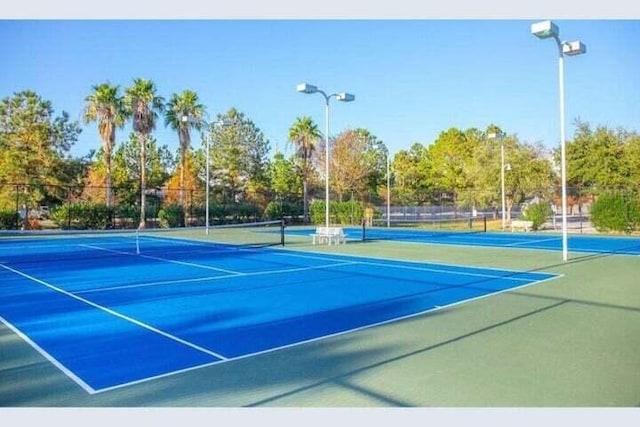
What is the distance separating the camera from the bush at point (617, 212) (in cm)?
2191

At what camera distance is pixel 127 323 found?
625cm

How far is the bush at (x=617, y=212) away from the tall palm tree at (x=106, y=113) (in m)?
25.8

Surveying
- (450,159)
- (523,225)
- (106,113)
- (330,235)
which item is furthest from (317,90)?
(450,159)

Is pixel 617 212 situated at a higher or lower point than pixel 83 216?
higher

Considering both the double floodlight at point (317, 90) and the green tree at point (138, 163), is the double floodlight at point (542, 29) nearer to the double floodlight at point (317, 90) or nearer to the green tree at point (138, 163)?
the double floodlight at point (317, 90)

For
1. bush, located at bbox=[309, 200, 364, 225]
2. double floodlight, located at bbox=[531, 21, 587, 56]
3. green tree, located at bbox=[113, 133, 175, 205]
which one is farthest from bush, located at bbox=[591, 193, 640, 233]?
green tree, located at bbox=[113, 133, 175, 205]

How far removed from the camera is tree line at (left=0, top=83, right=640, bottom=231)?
32.0 meters

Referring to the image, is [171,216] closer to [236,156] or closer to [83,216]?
[83,216]

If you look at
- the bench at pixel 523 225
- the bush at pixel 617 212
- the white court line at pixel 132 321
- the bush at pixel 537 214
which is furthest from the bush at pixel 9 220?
the bush at pixel 617 212

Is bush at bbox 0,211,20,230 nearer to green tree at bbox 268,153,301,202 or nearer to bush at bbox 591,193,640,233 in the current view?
green tree at bbox 268,153,301,202

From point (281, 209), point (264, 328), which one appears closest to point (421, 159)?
point (281, 209)

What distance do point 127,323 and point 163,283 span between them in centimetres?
317

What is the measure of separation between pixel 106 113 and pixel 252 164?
1350 centimetres

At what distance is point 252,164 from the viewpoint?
143 ft
